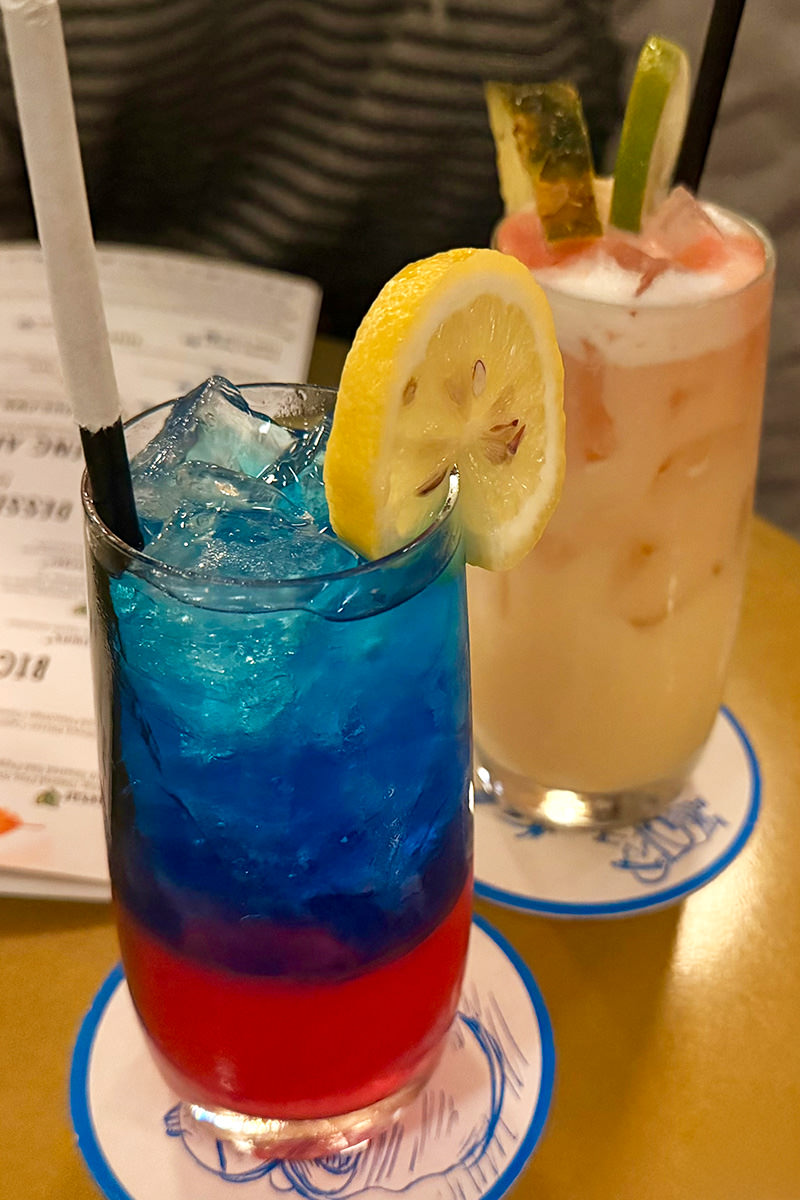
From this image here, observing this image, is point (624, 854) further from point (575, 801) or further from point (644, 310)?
point (644, 310)

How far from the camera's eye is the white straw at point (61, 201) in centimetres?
34

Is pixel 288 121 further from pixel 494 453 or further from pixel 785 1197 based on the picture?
pixel 785 1197

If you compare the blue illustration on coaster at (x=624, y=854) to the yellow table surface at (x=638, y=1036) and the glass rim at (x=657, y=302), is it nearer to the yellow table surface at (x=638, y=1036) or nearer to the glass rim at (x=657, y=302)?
the yellow table surface at (x=638, y=1036)

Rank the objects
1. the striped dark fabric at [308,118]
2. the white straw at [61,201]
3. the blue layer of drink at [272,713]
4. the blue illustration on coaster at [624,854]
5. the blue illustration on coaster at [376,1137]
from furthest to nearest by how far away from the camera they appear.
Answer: the striped dark fabric at [308,118], the blue illustration on coaster at [624,854], the blue illustration on coaster at [376,1137], the blue layer of drink at [272,713], the white straw at [61,201]

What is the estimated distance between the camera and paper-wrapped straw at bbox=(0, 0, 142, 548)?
13.4 inches

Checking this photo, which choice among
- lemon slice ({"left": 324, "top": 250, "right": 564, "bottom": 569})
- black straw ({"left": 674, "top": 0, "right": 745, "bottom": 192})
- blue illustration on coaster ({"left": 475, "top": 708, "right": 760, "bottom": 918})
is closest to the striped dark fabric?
black straw ({"left": 674, "top": 0, "right": 745, "bottom": 192})

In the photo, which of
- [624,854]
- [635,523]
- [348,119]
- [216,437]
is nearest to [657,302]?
[635,523]

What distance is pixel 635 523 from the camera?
654 mm

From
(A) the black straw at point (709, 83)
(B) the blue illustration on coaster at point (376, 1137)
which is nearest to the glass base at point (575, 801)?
(B) the blue illustration on coaster at point (376, 1137)

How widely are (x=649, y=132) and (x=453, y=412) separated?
249 millimetres

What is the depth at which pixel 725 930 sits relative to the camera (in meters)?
0.71

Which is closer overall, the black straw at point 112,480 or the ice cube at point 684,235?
the black straw at point 112,480

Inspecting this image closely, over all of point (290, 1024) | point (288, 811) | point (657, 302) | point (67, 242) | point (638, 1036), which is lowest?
point (638, 1036)

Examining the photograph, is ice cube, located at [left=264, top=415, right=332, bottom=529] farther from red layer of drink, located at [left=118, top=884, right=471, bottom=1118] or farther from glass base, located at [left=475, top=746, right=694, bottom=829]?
glass base, located at [left=475, top=746, right=694, bottom=829]
